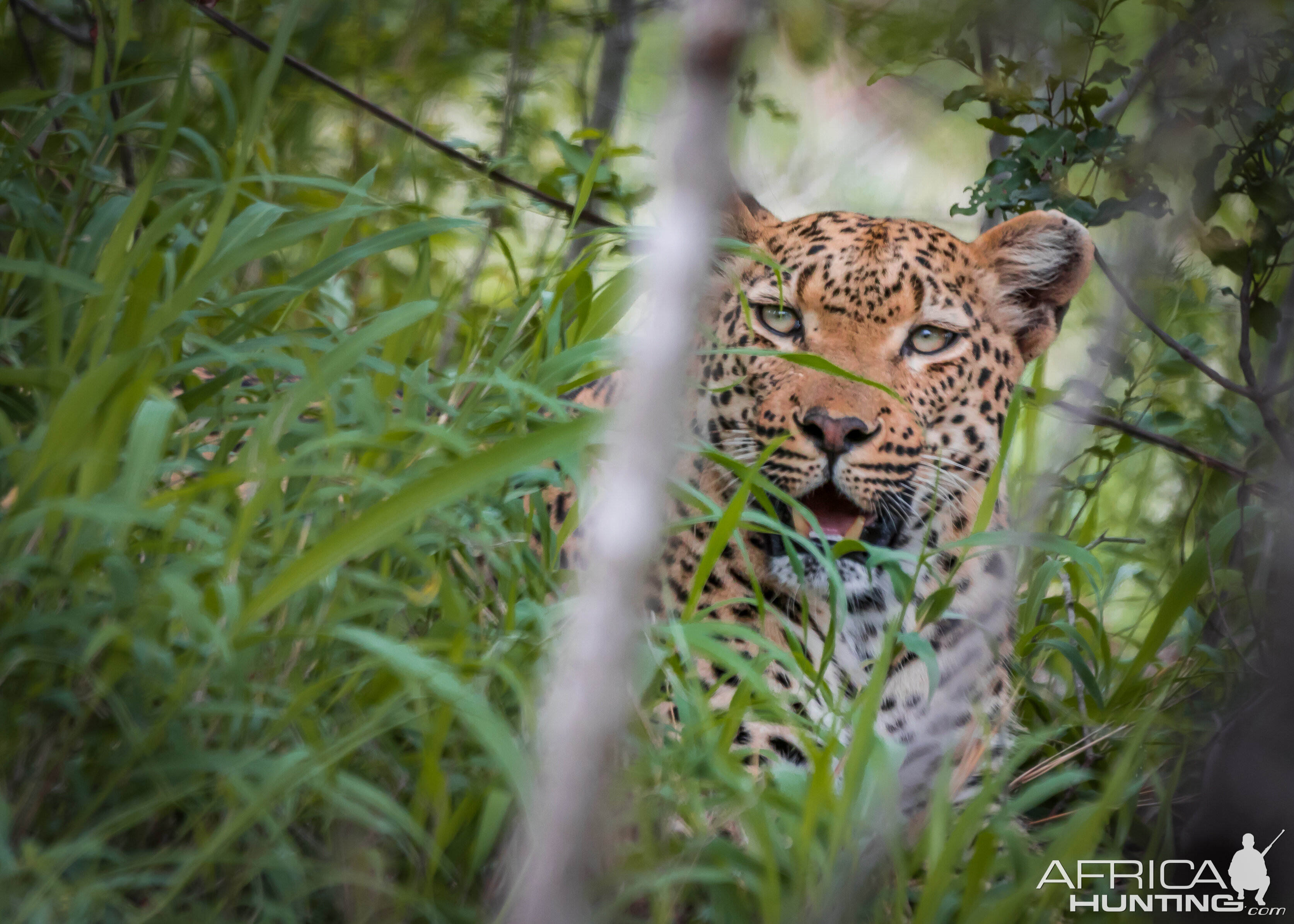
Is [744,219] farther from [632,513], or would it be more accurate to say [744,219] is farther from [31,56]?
[632,513]

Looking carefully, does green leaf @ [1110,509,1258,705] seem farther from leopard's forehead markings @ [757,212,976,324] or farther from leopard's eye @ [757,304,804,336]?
leopard's eye @ [757,304,804,336]

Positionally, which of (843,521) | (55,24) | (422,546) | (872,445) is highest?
(55,24)

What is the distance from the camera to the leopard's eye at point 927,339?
3.19 metres

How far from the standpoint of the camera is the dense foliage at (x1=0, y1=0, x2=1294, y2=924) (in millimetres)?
1576

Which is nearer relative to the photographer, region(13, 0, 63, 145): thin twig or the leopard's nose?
the leopard's nose

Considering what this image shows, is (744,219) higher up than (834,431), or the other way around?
(744,219)

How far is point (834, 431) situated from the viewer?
9.16 feet

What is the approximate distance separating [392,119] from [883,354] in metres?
1.50

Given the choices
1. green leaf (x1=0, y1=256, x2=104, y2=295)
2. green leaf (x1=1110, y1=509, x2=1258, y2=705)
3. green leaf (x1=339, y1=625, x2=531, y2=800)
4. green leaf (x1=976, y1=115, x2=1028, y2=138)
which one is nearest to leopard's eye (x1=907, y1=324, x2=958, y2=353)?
green leaf (x1=976, y1=115, x2=1028, y2=138)

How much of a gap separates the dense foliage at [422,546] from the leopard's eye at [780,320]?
0.57m

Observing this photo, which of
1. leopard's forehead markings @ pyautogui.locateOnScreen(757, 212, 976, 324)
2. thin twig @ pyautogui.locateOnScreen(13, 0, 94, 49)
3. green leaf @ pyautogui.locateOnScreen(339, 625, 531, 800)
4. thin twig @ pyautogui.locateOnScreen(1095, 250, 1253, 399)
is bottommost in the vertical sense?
green leaf @ pyautogui.locateOnScreen(339, 625, 531, 800)

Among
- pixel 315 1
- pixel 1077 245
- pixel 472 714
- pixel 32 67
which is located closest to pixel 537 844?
pixel 472 714

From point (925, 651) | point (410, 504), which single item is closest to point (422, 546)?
point (410, 504)

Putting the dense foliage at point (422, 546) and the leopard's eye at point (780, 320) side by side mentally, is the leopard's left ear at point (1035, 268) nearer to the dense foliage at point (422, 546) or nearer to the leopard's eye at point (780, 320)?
the dense foliage at point (422, 546)
